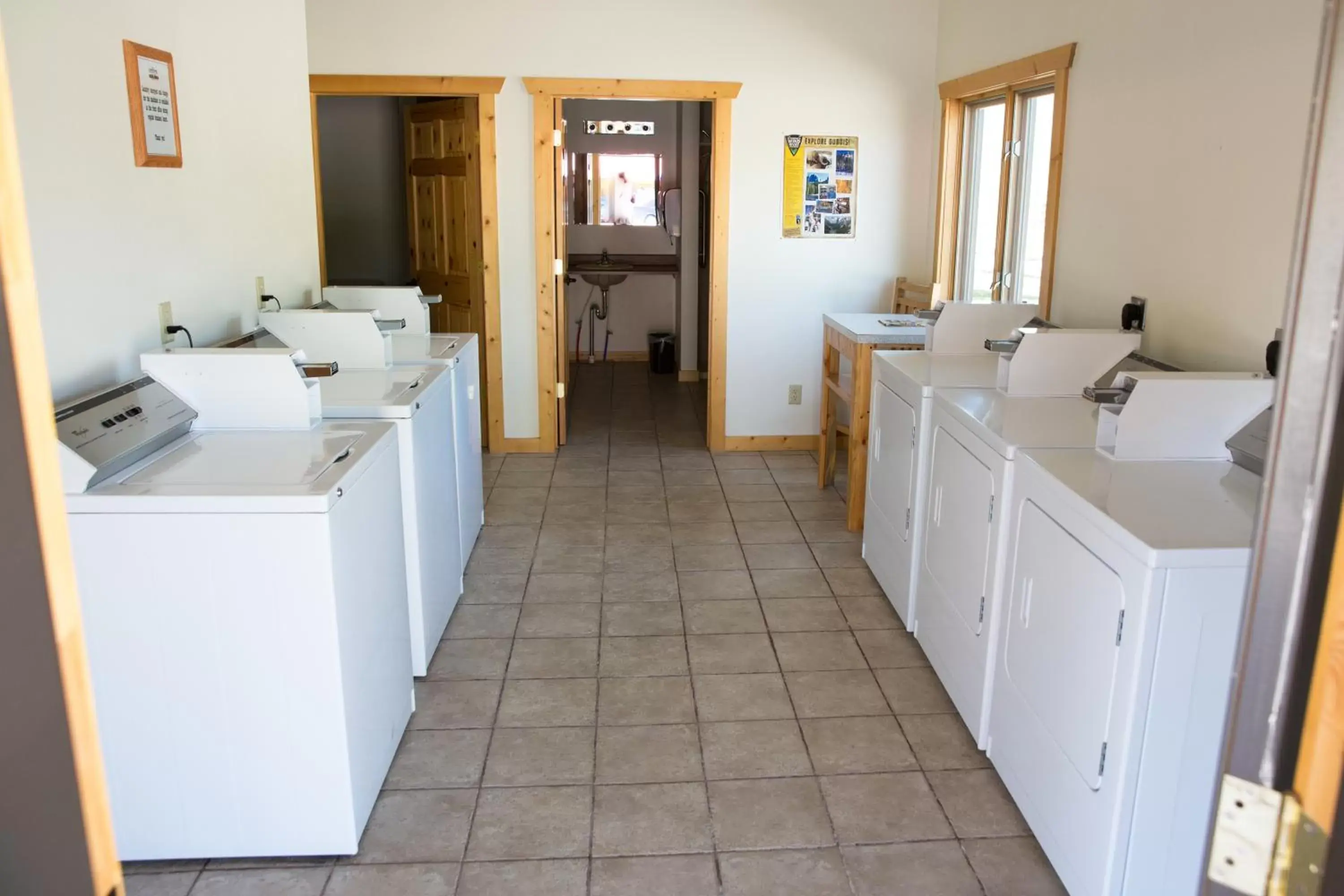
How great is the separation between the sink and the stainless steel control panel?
20.0 ft

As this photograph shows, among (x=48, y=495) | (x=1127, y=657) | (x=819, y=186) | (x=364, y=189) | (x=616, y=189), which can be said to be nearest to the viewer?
(x=48, y=495)

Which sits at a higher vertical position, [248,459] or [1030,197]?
[1030,197]

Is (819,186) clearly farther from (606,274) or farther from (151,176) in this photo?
(151,176)

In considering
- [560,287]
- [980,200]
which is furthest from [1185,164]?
[560,287]

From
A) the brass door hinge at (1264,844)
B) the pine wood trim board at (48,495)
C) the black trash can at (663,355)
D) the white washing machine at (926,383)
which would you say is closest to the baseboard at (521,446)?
the white washing machine at (926,383)

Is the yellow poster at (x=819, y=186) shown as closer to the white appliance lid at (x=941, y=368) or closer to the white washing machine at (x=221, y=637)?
the white appliance lid at (x=941, y=368)

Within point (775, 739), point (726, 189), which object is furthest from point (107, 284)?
point (726, 189)

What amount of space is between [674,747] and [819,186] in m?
3.87

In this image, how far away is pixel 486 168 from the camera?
18.9 ft

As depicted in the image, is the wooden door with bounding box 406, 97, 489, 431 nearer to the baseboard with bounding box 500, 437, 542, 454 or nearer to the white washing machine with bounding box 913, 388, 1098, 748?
the baseboard with bounding box 500, 437, 542, 454

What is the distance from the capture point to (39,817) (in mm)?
796

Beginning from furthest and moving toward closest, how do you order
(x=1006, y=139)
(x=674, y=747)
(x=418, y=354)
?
(x=1006, y=139), (x=418, y=354), (x=674, y=747)

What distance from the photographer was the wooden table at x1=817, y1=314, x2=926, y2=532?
455 cm

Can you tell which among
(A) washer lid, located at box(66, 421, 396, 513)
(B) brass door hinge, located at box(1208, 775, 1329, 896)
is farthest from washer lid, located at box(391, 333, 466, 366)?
(B) brass door hinge, located at box(1208, 775, 1329, 896)
